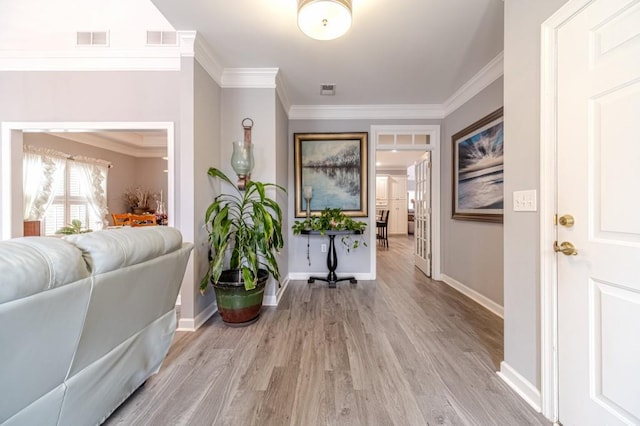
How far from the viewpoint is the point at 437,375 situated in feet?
5.26

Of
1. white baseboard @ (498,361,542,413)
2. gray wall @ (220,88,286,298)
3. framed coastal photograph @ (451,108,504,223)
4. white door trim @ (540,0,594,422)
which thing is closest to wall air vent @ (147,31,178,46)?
gray wall @ (220,88,286,298)

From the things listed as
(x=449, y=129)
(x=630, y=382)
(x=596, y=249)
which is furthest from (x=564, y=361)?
(x=449, y=129)

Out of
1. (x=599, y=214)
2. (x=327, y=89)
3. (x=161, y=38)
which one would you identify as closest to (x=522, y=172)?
(x=599, y=214)

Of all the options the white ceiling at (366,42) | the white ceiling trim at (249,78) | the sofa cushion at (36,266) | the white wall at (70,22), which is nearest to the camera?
the sofa cushion at (36,266)

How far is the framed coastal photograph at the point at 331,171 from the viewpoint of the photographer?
373 cm

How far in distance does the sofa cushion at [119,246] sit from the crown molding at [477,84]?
127 inches

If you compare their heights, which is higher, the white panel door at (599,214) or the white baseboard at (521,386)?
the white panel door at (599,214)

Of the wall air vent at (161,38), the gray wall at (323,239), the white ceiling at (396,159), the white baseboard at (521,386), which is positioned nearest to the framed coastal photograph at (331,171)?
the gray wall at (323,239)

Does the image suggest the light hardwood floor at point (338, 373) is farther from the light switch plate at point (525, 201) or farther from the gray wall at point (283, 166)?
the light switch plate at point (525, 201)

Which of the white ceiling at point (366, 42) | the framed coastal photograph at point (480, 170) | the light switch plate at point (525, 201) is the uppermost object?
the white ceiling at point (366, 42)

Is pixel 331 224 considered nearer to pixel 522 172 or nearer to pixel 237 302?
pixel 237 302

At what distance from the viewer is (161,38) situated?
253 cm

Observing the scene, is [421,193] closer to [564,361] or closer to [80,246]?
[564,361]

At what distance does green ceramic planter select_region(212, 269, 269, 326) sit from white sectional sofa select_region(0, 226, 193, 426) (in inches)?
29.9
